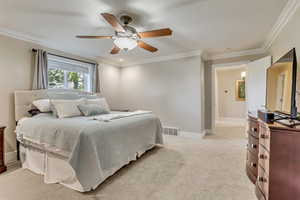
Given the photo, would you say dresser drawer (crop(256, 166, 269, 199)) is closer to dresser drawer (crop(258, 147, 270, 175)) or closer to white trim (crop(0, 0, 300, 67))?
dresser drawer (crop(258, 147, 270, 175))

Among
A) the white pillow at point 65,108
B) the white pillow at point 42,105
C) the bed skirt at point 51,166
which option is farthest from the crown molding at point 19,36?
the bed skirt at point 51,166

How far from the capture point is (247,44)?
144 inches

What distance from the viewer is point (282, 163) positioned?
4.57ft

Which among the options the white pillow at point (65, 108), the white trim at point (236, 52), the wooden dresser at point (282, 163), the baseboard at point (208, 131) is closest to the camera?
the wooden dresser at point (282, 163)

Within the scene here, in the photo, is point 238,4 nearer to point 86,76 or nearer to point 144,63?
point 144,63

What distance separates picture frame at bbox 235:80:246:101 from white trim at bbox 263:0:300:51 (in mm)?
3518

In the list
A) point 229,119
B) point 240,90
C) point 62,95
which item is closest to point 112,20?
point 62,95

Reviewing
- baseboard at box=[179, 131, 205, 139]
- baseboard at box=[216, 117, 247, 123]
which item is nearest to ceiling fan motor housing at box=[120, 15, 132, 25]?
baseboard at box=[179, 131, 205, 139]

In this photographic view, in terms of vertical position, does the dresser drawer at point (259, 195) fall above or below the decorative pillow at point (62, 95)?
below

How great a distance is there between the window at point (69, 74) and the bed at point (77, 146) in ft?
3.24

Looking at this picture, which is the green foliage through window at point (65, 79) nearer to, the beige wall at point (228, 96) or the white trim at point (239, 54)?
the white trim at point (239, 54)

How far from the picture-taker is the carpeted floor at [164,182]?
5.90 ft

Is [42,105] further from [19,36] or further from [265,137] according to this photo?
[265,137]

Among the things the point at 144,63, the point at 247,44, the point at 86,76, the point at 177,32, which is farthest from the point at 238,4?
the point at 86,76
